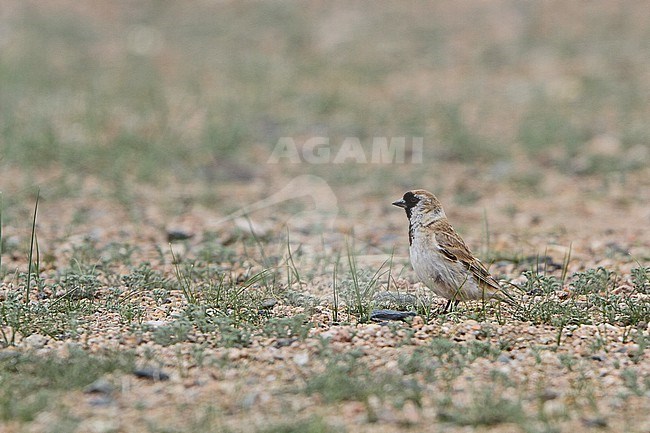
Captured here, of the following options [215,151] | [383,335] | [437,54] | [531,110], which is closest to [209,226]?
[215,151]

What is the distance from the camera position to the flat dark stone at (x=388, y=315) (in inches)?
190

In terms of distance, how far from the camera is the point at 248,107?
1121 cm

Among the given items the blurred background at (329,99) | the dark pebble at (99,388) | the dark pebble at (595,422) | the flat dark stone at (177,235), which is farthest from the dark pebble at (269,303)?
the blurred background at (329,99)

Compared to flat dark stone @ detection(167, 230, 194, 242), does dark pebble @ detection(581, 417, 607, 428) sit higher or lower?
lower

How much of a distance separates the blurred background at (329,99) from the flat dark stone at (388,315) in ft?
9.99

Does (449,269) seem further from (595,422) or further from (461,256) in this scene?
(595,422)

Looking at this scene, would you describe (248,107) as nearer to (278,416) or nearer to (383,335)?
(383,335)

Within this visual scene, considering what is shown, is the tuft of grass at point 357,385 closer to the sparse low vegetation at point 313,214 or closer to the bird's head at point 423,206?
the sparse low vegetation at point 313,214

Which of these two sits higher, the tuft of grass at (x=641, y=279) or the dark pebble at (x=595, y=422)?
the tuft of grass at (x=641, y=279)

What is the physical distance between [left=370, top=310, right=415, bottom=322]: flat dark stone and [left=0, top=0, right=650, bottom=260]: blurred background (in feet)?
9.99

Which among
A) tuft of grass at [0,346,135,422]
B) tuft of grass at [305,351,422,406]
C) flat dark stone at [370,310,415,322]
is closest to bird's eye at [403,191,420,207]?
flat dark stone at [370,310,415,322]

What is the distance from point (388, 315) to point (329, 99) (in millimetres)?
6859

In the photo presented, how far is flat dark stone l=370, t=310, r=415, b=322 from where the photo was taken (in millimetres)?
4832

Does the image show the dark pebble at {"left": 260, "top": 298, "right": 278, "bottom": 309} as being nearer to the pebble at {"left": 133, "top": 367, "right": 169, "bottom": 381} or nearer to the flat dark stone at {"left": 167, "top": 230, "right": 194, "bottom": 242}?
the pebble at {"left": 133, "top": 367, "right": 169, "bottom": 381}
